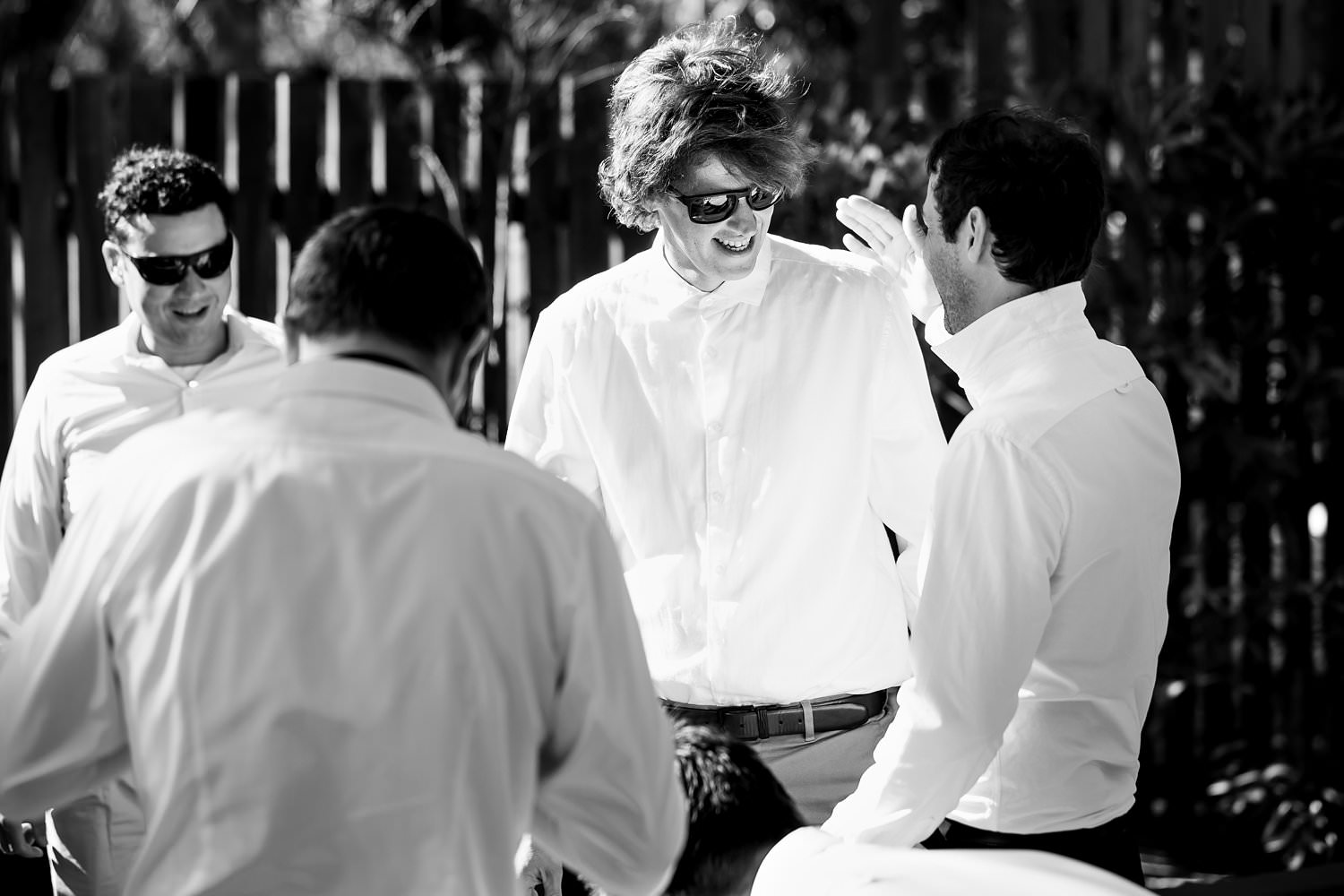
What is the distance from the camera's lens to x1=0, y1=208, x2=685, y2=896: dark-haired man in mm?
1545

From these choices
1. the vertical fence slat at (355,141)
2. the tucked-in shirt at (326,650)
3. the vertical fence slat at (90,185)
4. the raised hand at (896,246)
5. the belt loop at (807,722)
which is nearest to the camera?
the tucked-in shirt at (326,650)

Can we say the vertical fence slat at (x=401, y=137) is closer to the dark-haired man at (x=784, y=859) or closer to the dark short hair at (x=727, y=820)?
the dark-haired man at (x=784, y=859)

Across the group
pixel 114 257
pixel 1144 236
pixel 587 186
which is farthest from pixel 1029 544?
pixel 587 186

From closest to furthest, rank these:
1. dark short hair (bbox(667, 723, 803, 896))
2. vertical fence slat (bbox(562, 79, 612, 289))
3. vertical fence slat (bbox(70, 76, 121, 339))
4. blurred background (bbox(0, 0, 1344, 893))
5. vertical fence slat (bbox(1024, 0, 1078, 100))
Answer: dark short hair (bbox(667, 723, 803, 896)) → blurred background (bbox(0, 0, 1344, 893)) → vertical fence slat (bbox(70, 76, 121, 339)) → vertical fence slat (bbox(562, 79, 612, 289)) → vertical fence slat (bbox(1024, 0, 1078, 100))

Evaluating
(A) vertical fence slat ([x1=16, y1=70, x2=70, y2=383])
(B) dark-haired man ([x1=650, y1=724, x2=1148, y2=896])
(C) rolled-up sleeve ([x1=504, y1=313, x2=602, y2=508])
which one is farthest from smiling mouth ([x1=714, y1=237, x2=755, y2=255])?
(A) vertical fence slat ([x1=16, y1=70, x2=70, y2=383])

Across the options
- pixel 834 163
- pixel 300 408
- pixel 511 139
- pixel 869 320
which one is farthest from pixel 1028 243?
pixel 511 139

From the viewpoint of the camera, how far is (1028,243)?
7.39 feet

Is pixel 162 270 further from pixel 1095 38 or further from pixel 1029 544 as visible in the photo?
pixel 1095 38

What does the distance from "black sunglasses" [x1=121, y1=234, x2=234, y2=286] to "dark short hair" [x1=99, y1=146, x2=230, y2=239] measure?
87 millimetres

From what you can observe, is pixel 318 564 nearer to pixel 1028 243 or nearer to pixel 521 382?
pixel 1028 243

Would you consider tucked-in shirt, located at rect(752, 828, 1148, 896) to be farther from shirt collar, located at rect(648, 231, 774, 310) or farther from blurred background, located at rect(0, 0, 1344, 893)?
blurred background, located at rect(0, 0, 1344, 893)

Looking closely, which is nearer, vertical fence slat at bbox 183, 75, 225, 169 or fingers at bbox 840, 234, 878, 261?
fingers at bbox 840, 234, 878, 261

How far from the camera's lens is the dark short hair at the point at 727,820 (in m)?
1.86

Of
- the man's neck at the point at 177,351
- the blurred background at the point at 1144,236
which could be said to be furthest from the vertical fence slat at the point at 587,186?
the man's neck at the point at 177,351
